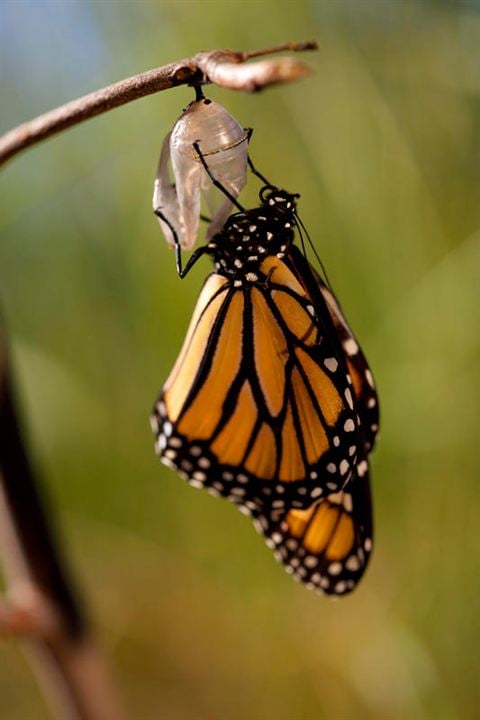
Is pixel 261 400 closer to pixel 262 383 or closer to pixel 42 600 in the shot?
pixel 262 383

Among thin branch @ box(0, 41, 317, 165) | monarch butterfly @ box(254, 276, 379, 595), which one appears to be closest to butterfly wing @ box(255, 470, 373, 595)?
monarch butterfly @ box(254, 276, 379, 595)

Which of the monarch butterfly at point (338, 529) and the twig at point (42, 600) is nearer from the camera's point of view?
the monarch butterfly at point (338, 529)

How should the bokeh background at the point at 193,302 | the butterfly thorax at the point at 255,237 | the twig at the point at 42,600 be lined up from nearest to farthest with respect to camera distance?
the butterfly thorax at the point at 255,237, the twig at the point at 42,600, the bokeh background at the point at 193,302

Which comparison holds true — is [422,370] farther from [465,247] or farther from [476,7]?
[476,7]

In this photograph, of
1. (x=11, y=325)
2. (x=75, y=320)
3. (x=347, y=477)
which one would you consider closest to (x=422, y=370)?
(x=347, y=477)

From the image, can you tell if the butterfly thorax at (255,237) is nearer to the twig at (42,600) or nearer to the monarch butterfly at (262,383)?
the monarch butterfly at (262,383)

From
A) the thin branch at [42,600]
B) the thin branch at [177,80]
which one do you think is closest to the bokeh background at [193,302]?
the thin branch at [42,600]
